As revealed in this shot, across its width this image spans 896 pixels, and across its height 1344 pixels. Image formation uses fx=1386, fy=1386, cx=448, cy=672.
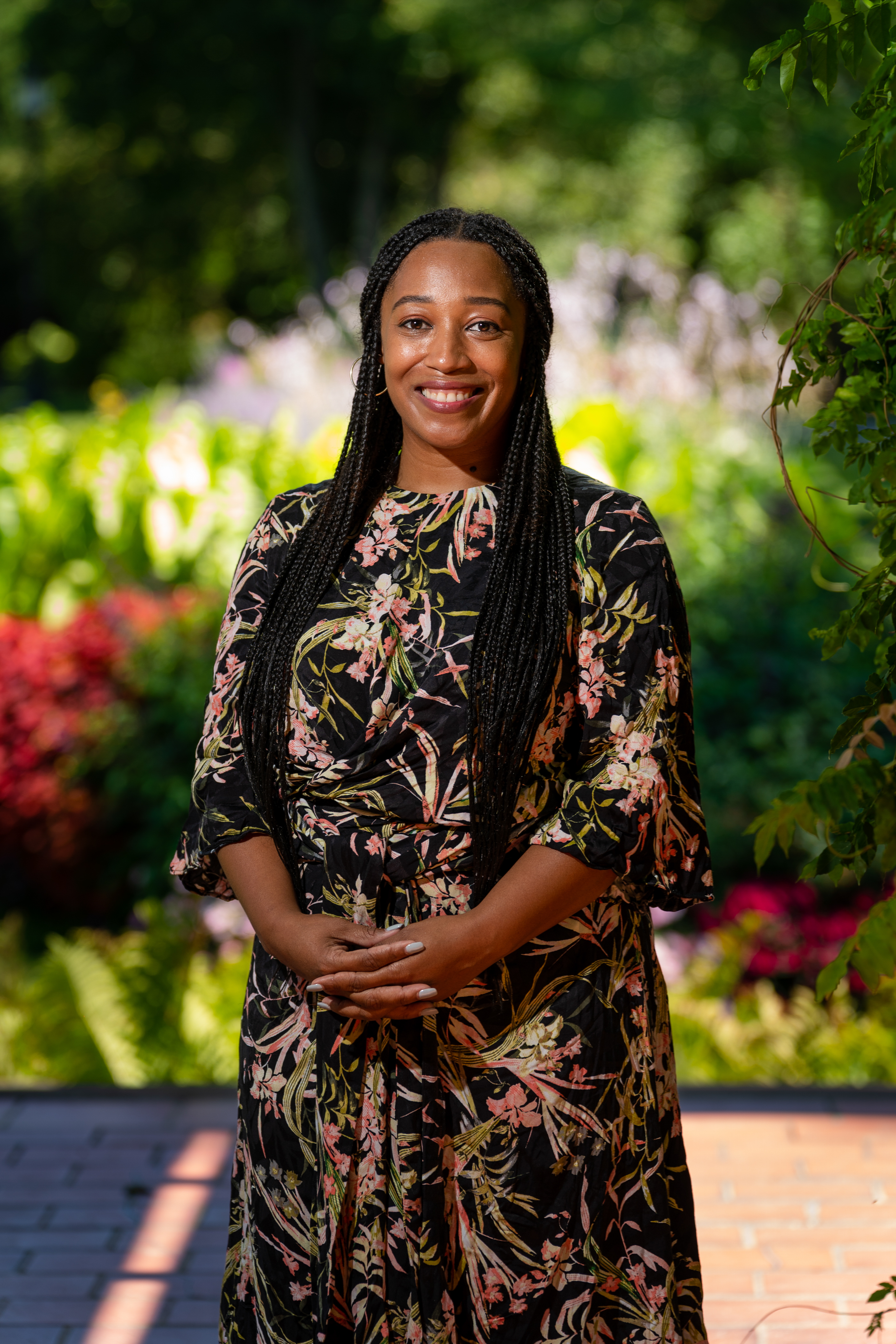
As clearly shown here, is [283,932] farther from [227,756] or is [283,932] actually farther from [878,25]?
[878,25]

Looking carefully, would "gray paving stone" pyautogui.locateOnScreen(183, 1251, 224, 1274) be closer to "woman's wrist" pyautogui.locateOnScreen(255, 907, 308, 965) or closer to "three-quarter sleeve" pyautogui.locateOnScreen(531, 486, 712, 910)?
"woman's wrist" pyautogui.locateOnScreen(255, 907, 308, 965)

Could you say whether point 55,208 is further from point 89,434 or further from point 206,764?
point 206,764

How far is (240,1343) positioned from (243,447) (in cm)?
556

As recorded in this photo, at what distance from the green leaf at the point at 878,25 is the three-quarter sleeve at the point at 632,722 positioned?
620 mm

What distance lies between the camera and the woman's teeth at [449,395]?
6.09ft

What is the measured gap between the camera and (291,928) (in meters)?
1.80

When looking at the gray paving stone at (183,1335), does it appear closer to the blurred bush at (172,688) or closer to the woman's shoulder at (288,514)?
the woman's shoulder at (288,514)

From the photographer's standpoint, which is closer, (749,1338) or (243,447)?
(749,1338)

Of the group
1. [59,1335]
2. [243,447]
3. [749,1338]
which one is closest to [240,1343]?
[59,1335]

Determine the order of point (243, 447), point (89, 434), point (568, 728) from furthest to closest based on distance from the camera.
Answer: point (89, 434)
point (243, 447)
point (568, 728)

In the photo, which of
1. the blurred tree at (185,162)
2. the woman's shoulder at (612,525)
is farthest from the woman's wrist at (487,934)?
the blurred tree at (185,162)

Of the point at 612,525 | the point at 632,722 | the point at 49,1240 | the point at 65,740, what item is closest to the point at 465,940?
the point at 632,722

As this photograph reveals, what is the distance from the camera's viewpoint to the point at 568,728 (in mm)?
1857

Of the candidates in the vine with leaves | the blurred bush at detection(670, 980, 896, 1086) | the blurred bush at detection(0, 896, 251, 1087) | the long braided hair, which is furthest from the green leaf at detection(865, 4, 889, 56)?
the blurred bush at detection(0, 896, 251, 1087)
